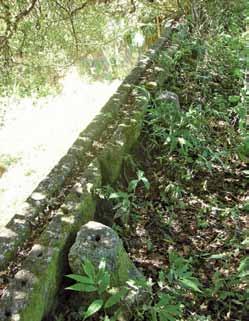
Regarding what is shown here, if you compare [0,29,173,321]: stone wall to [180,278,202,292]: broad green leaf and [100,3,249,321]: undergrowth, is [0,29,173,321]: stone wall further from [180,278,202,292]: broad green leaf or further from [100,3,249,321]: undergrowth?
[180,278,202,292]: broad green leaf

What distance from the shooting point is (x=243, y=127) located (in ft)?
13.7

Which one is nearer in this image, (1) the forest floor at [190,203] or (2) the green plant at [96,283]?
(2) the green plant at [96,283]

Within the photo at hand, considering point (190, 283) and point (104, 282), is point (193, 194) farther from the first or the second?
point (104, 282)

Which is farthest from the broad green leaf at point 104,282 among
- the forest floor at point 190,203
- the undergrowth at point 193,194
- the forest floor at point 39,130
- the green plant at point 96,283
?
the forest floor at point 39,130

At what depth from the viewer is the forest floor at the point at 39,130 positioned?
5.07 meters

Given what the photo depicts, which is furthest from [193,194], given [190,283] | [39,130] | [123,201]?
[39,130]

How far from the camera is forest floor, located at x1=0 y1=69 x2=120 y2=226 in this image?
16.6 feet

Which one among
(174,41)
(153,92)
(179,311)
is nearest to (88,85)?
(174,41)

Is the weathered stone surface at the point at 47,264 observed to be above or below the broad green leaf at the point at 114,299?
above

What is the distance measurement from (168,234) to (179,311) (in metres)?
0.96

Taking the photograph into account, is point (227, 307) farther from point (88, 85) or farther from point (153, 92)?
point (88, 85)

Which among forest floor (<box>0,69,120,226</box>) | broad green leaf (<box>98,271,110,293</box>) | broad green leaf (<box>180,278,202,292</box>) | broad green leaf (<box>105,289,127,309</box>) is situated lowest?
forest floor (<box>0,69,120,226</box>)

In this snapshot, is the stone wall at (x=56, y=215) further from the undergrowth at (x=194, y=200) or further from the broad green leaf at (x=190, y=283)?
the broad green leaf at (x=190, y=283)

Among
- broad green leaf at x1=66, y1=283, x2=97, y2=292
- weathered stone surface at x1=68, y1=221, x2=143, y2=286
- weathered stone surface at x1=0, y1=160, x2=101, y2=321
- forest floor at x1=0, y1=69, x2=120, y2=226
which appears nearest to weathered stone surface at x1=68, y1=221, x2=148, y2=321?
weathered stone surface at x1=68, y1=221, x2=143, y2=286
